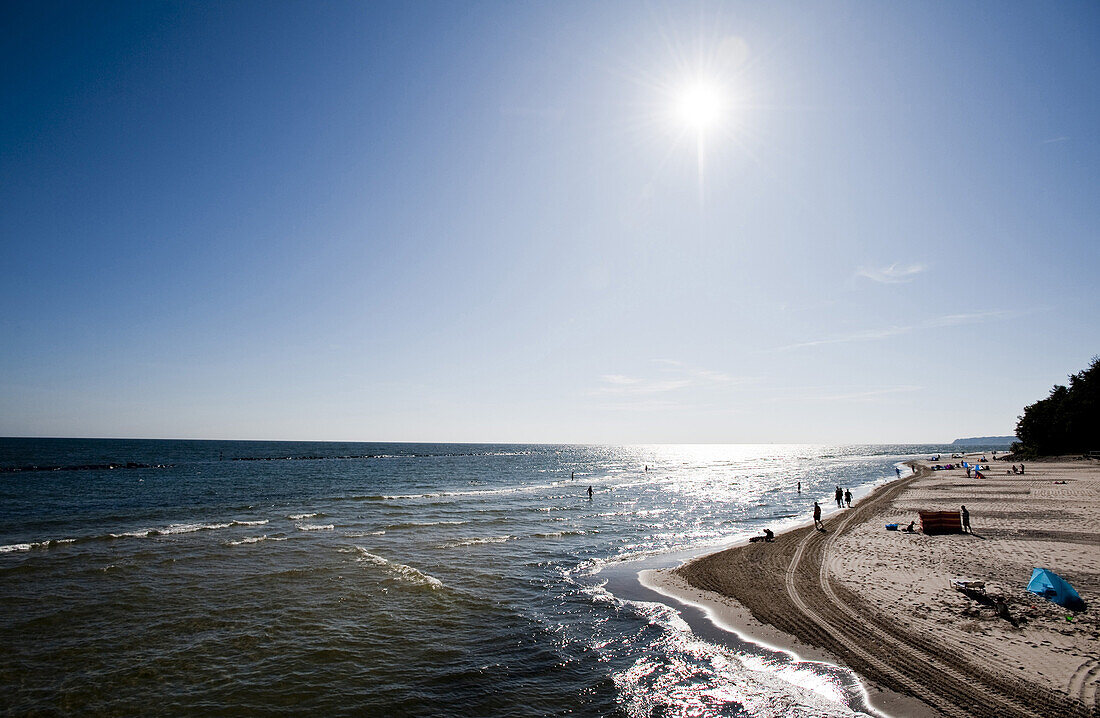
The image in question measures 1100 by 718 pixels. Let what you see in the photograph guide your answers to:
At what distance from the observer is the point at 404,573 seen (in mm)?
24625

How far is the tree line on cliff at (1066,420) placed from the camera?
78.1 metres

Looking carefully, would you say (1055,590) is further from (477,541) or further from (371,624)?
(477,541)

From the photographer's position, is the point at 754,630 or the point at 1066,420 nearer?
the point at 754,630

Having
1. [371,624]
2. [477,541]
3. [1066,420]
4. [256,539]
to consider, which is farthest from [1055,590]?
[1066,420]

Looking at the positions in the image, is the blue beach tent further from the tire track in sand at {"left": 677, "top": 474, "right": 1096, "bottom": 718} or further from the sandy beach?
the tire track in sand at {"left": 677, "top": 474, "right": 1096, "bottom": 718}

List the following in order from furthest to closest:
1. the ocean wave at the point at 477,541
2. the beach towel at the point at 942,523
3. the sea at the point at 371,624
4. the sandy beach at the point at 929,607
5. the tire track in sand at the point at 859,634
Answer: the ocean wave at the point at 477,541, the beach towel at the point at 942,523, the sea at the point at 371,624, the sandy beach at the point at 929,607, the tire track in sand at the point at 859,634

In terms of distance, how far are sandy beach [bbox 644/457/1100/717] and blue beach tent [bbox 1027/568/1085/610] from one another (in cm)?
37

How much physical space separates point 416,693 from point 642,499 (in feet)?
156

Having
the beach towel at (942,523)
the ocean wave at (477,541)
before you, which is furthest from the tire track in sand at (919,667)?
the ocean wave at (477,541)

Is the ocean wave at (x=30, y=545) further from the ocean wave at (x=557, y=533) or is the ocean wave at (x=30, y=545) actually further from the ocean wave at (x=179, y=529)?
the ocean wave at (x=557, y=533)

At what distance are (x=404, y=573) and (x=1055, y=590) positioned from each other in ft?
82.8

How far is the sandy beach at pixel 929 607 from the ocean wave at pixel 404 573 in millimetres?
10145

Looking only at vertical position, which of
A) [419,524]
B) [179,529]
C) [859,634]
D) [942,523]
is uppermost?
[942,523]

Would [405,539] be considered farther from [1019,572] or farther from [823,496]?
[823,496]
